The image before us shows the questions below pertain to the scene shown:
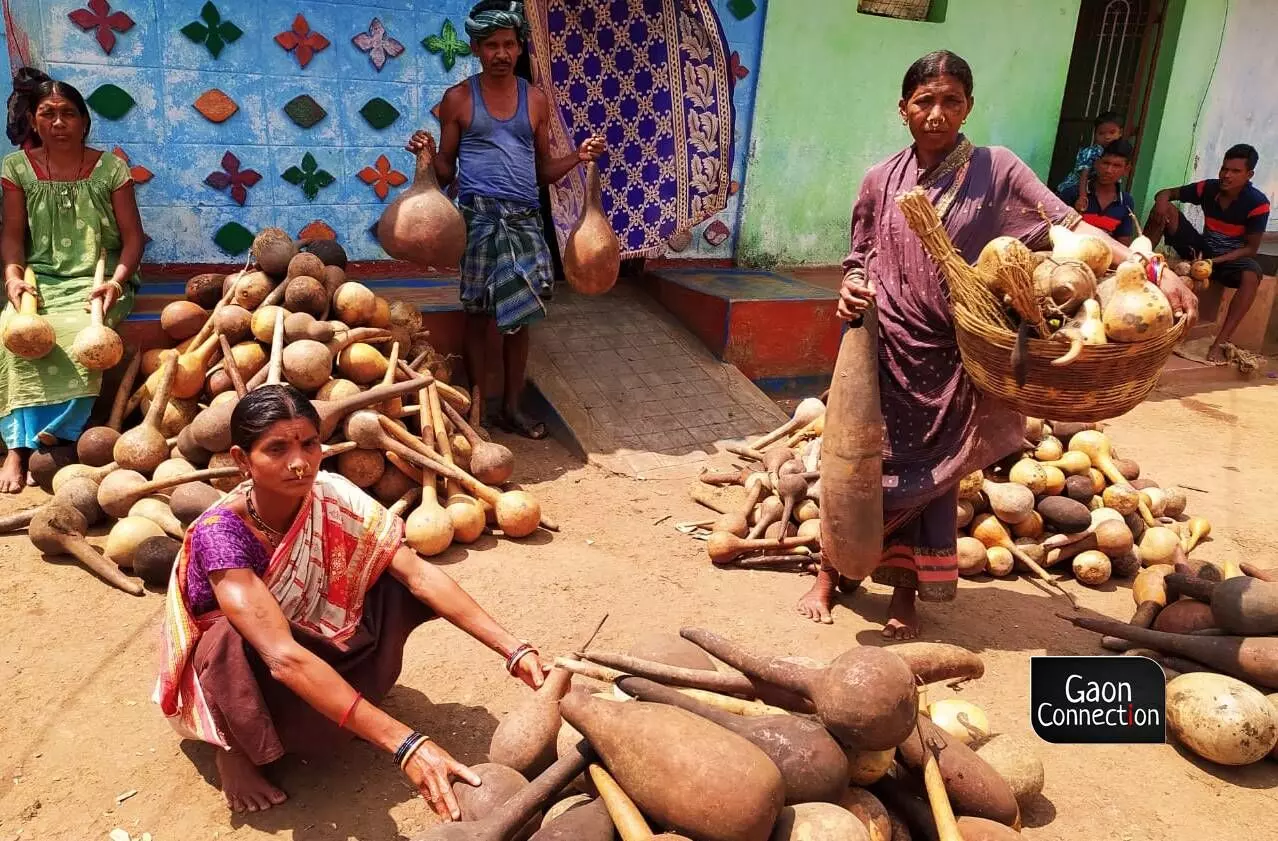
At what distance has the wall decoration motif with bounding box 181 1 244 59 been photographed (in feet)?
18.6

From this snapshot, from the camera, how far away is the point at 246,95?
19.4 feet

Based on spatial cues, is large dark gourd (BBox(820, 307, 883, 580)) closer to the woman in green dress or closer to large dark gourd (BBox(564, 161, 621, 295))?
large dark gourd (BBox(564, 161, 621, 295))

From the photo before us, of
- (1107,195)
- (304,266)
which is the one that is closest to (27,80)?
(304,266)

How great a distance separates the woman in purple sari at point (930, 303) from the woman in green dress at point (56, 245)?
392 centimetres

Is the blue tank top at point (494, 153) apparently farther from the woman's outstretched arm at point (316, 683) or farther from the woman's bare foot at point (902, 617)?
the woman's outstretched arm at point (316, 683)

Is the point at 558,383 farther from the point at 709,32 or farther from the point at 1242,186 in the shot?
the point at 1242,186

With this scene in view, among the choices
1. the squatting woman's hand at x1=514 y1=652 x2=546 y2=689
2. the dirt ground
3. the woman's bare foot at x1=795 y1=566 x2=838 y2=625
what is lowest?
the dirt ground

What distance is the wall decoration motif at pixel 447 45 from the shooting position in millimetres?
Answer: 6387

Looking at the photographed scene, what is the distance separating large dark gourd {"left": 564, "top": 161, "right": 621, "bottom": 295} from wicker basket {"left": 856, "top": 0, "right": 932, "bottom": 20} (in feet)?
14.1

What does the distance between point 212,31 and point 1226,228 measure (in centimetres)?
896

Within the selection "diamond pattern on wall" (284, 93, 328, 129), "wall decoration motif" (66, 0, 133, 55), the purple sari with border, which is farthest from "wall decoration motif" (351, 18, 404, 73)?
the purple sari with border

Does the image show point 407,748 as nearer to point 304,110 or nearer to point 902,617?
point 902,617

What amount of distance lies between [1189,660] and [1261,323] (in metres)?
8.29

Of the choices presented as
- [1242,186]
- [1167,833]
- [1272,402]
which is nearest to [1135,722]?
[1167,833]
